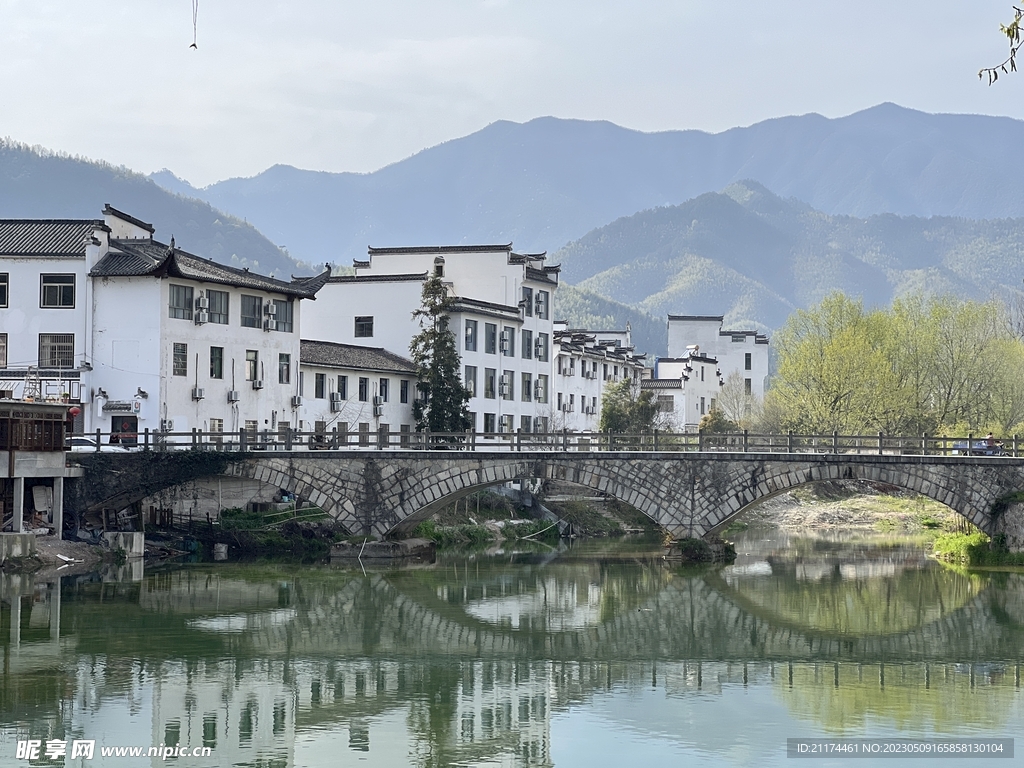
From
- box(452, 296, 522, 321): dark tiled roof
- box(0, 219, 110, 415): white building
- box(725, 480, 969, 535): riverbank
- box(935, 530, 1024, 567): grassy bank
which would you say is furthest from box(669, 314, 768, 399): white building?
box(0, 219, 110, 415): white building

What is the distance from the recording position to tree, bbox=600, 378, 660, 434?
3027 inches

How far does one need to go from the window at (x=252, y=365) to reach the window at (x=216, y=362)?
1.32 meters

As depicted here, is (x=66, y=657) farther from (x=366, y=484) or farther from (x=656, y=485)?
(x=656, y=485)

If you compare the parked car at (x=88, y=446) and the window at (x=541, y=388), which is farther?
the window at (x=541, y=388)

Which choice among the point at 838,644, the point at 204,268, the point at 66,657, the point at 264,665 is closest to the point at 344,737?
the point at 264,665

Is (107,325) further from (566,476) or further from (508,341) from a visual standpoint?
(508,341)

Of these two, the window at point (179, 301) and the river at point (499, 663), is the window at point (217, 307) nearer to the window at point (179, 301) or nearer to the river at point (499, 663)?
the window at point (179, 301)

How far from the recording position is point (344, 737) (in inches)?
811

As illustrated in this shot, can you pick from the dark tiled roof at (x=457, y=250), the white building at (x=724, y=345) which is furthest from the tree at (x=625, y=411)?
the white building at (x=724, y=345)

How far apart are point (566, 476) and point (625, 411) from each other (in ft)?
110

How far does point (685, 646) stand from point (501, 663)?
452cm

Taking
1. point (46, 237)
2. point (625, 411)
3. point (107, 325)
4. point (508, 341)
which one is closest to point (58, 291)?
point (107, 325)

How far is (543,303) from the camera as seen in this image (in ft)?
229

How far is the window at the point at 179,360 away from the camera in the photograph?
159 feet
